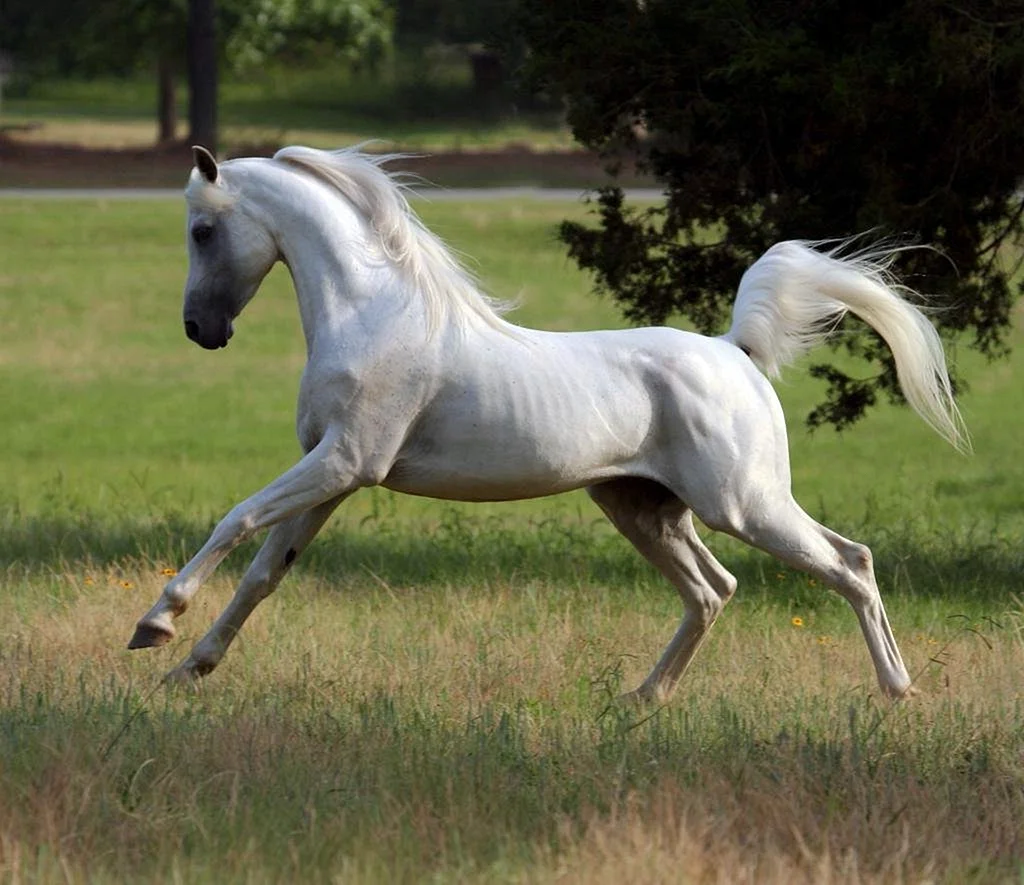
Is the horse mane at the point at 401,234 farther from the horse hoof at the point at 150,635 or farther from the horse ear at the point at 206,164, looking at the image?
the horse hoof at the point at 150,635

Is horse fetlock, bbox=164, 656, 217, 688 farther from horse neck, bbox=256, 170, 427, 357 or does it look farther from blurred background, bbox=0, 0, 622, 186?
blurred background, bbox=0, 0, 622, 186

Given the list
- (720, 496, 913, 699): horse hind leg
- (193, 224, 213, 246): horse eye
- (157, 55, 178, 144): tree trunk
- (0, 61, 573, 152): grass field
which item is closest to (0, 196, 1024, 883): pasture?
(720, 496, 913, 699): horse hind leg

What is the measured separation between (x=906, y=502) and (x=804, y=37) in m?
5.72

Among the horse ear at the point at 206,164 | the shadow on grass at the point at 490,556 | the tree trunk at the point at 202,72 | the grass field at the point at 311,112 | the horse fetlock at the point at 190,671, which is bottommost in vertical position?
the grass field at the point at 311,112

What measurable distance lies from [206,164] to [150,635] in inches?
65.3

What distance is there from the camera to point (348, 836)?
4.95 meters

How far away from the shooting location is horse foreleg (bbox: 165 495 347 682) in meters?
7.13

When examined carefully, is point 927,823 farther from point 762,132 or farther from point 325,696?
point 762,132

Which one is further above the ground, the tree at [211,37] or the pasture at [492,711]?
the pasture at [492,711]

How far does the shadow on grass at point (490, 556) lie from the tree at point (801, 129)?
1005mm

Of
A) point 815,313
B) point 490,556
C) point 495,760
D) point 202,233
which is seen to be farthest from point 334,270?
point 490,556

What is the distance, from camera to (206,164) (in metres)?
6.92

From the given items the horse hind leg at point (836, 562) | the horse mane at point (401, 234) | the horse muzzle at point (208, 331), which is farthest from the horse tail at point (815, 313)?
the horse muzzle at point (208, 331)

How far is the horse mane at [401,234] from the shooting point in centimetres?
704
